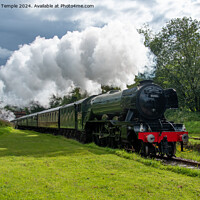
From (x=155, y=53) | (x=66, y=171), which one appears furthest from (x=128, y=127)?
(x=155, y=53)

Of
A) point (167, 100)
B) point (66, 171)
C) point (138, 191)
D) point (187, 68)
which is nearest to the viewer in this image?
point (138, 191)

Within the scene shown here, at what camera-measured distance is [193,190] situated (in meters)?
5.14

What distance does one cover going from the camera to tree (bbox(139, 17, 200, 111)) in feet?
95.9

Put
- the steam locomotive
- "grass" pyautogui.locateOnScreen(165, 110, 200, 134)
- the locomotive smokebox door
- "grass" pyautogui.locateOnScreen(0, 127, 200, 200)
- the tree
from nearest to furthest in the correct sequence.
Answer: "grass" pyautogui.locateOnScreen(0, 127, 200, 200) → the steam locomotive → the locomotive smokebox door → "grass" pyautogui.locateOnScreen(165, 110, 200, 134) → the tree

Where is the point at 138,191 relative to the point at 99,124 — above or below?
below

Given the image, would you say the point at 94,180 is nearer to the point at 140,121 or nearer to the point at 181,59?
the point at 140,121

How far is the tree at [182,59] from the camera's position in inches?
1150

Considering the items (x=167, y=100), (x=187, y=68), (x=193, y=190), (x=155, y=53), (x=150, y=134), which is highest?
(x=155, y=53)

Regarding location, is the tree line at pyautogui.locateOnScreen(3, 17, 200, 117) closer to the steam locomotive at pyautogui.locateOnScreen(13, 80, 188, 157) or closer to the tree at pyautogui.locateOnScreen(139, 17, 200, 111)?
the tree at pyautogui.locateOnScreen(139, 17, 200, 111)

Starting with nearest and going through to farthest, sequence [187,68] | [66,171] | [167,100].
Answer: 1. [66,171]
2. [167,100]
3. [187,68]

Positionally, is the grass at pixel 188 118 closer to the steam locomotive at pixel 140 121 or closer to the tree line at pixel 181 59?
the tree line at pixel 181 59

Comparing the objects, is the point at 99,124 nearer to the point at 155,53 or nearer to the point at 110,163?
the point at 110,163

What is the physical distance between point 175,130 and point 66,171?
205 inches

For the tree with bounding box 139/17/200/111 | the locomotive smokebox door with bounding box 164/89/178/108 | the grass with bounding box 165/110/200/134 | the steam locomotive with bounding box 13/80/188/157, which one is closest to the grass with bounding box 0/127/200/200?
the steam locomotive with bounding box 13/80/188/157
